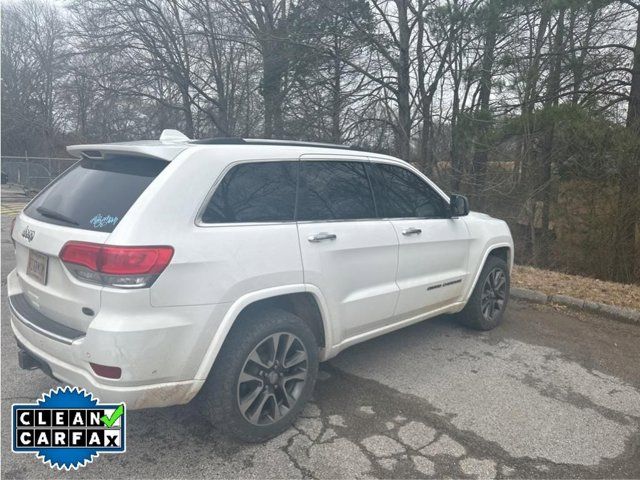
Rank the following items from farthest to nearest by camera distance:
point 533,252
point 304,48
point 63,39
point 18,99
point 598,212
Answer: point 18,99, point 63,39, point 304,48, point 533,252, point 598,212

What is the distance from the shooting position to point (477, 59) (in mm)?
11680

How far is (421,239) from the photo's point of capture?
13.0 ft

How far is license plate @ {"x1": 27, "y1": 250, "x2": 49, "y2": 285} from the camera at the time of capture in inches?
105

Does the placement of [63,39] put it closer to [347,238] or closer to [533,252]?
[533,252]

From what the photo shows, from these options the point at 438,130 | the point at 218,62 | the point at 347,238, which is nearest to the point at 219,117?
the point at 218,62

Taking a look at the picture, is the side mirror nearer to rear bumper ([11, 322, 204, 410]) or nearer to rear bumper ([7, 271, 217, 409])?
rear bumper ([7, 271, 217, 409])

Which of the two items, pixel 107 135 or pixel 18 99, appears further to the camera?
pixel 18 99

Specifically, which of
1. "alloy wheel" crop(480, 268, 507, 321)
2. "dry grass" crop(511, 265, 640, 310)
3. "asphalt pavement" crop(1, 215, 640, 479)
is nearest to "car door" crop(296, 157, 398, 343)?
"asphalt pavement" crop(1, 215, 640, 479)

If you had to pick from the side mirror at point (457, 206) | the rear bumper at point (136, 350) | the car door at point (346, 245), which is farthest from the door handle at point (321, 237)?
the side mirror at point (457, 206)

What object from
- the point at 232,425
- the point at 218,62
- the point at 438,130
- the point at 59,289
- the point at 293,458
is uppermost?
the point at 218,62

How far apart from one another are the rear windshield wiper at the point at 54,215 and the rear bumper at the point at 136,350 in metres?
0.57

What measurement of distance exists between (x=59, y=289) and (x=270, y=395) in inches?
52.6

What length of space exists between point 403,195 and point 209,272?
2038 mm

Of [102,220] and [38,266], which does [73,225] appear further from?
[38,266]
